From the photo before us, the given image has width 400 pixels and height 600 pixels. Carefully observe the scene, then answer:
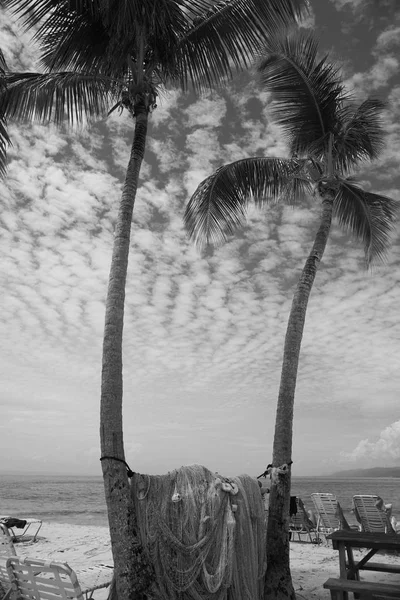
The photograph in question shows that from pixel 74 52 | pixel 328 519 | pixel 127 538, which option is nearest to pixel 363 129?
pixel 74 52

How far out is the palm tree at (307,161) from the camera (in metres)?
8.35

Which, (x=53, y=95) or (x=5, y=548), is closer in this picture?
(x=5, y=548)

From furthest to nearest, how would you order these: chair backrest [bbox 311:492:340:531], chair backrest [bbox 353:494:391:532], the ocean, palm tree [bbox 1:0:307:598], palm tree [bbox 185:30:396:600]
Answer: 1. the ocean
2. chair backrest [bbox 311:492:340:531]
3. palm tree [bbox 185:30:396:600]
4. chair backrest [bbox 353:494:391:532]
5. palm tree [bbox 1:0:307:598]

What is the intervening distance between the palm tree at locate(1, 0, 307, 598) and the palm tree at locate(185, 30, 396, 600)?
0.64 meters

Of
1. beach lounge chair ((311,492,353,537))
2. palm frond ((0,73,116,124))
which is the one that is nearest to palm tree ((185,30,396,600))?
palm frond ((0,73,116,124))

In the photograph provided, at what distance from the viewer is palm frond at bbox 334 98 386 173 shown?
341 inches

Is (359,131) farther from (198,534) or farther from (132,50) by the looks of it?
(198,534)

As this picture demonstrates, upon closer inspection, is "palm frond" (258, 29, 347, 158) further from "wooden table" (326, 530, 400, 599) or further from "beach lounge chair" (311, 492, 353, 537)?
"beach lounge chair" (311, 492, 353, 537)

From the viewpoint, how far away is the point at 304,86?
8.44 m

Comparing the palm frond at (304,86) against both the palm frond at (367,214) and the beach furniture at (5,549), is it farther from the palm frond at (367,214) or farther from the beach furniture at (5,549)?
the beach furniture at (5,549)

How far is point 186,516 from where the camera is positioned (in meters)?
5.23

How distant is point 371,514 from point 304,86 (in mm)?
7226

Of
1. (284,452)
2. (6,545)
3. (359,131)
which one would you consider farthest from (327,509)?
(359,131)

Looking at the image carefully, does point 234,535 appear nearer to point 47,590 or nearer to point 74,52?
point 47,590
